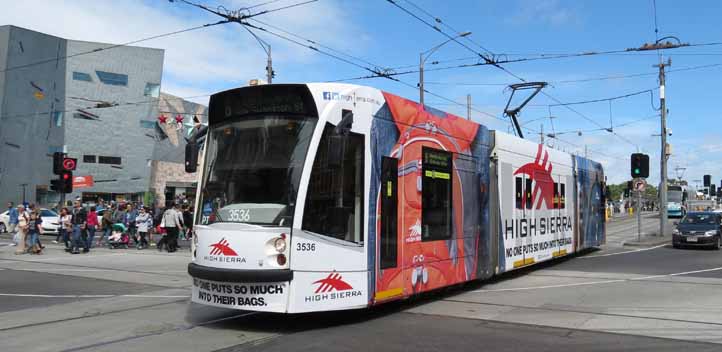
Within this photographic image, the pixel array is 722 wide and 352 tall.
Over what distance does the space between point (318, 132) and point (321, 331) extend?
2416 millimetres

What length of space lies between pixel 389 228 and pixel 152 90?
49558 millimetres

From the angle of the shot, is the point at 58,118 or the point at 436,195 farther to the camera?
the point at 58,118

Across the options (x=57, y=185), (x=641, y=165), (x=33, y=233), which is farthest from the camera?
(x=641, y=165)

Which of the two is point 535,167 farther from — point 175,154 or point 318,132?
point 175,154

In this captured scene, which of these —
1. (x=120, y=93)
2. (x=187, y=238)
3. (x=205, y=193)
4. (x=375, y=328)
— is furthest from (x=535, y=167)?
(x=120, y=93)

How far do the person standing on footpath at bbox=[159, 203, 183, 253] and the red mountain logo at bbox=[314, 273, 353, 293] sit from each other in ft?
46.3

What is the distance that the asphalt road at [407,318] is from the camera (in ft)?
23.0

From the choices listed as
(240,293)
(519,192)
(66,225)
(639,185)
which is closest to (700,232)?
(639,185)

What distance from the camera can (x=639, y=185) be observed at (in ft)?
82.0

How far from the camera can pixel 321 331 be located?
7.60 meters

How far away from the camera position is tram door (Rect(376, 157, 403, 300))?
819 centimetres

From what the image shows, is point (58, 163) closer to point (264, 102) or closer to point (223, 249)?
point (264, 102)

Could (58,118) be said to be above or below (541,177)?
above

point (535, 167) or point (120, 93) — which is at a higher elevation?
point (120, 93)
